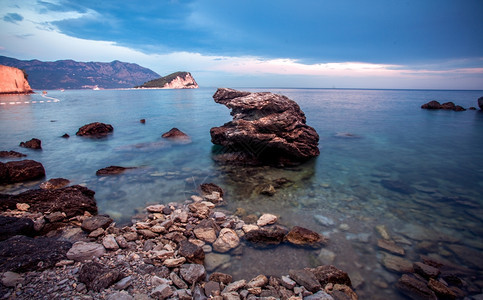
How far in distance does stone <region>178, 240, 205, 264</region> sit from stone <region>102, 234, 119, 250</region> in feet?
5.84

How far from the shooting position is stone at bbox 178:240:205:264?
615 cm

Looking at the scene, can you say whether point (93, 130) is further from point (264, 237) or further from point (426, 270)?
point (426, 270)

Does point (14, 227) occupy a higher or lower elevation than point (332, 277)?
higher

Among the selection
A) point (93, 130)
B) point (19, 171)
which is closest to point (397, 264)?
point (19, 171)

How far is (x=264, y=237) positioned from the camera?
7230mm

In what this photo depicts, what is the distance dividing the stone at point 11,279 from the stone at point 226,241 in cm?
429

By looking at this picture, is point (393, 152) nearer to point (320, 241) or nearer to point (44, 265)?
point (320, 241)

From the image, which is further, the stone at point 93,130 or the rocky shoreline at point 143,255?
the stone at point 93,130

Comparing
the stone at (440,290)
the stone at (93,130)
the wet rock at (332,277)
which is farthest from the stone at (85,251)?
the stone at (93,130)

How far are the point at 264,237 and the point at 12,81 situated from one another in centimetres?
14207

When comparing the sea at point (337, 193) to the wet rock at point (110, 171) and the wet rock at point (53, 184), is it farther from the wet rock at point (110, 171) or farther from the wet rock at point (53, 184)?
the wet rock at point (53, 184)

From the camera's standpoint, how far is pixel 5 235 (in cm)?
646

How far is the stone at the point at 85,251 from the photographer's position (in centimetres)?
584

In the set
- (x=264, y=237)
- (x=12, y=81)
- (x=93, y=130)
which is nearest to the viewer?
(x=264, y=237)
